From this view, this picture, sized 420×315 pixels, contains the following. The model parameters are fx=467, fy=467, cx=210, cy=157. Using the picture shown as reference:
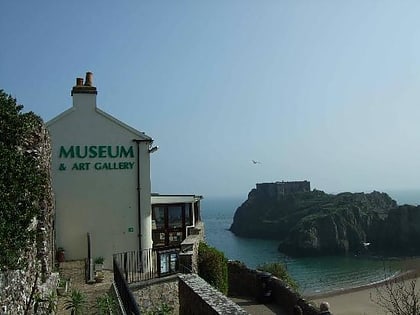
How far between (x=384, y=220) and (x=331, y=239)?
1298 cm

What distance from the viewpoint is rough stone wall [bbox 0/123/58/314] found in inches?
249

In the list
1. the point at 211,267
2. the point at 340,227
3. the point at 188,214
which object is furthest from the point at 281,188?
the point at 211,267

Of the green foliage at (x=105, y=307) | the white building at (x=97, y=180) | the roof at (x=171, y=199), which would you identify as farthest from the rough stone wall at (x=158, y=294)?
the roof at (x=171, y=199)

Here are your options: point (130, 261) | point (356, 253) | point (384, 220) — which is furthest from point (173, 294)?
point (384, 220)

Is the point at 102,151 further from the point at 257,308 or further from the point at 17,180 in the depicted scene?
the point at 17,180

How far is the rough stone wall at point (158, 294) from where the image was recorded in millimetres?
13852

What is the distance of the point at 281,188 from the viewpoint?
137 meters

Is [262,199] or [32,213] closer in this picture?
[32,213]

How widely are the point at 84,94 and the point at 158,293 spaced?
335 inches

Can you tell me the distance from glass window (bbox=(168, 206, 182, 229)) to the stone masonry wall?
855 cm

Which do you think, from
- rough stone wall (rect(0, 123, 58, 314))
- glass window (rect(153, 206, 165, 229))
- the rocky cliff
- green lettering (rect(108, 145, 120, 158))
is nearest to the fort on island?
the rocky cliff

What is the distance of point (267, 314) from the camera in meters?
18.8

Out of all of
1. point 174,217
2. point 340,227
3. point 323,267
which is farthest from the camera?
point 340,227

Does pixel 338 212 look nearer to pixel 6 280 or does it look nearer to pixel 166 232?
pixel 166 232
